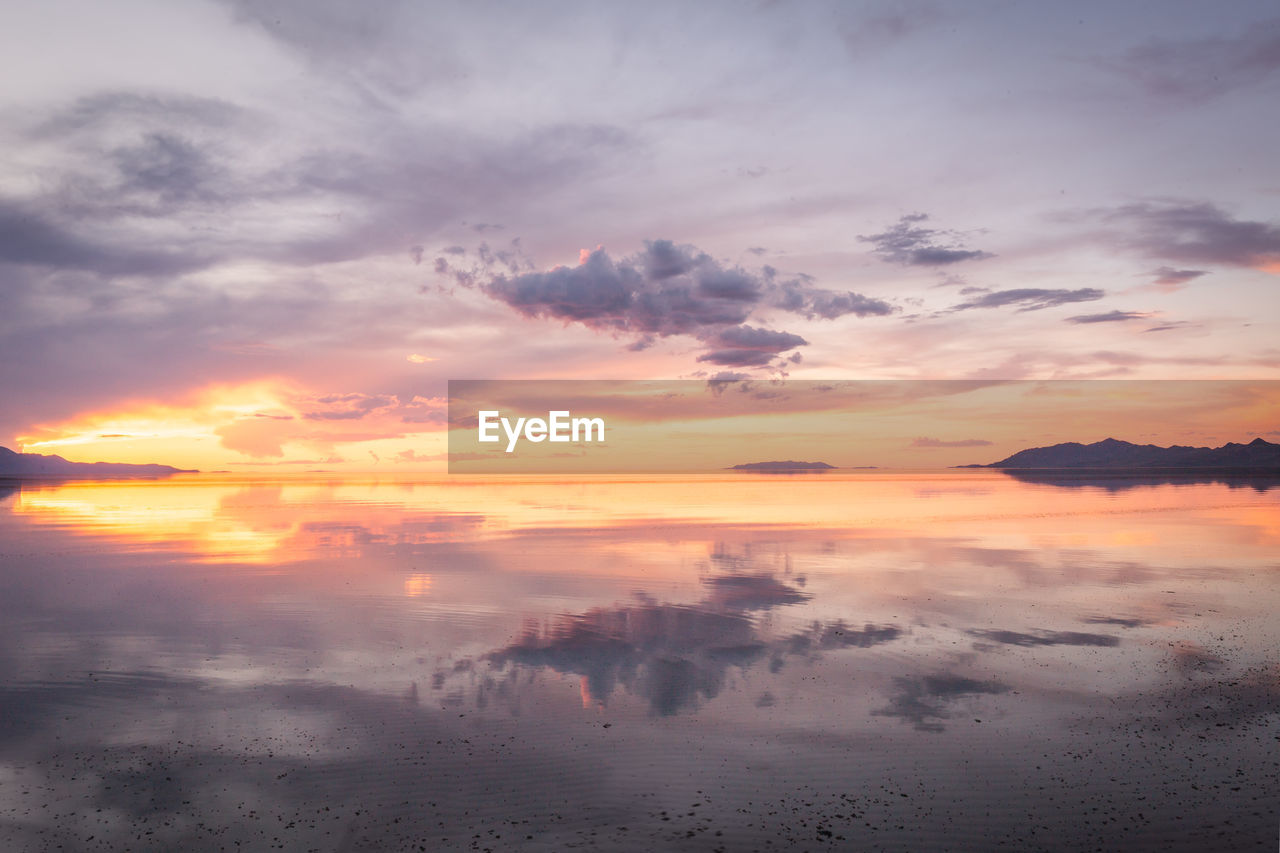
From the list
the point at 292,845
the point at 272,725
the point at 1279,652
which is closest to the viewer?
the point at 292,845

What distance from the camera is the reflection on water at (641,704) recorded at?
9.38 meters

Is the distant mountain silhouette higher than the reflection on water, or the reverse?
the distant mountain silhouette

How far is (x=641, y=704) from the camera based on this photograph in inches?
525

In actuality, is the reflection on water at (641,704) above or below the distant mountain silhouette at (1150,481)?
below

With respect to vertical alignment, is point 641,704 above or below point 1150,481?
below

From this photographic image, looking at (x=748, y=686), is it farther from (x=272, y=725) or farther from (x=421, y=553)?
(x=421, y=553)

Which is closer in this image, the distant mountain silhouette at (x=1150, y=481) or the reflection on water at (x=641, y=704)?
the reflection on water at (x=641, y=704)

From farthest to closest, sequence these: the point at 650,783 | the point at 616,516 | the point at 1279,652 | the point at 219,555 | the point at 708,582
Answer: the point at 616,516, the point at 219,555, the point at 708,582, the point at 1279,652, the point at 650,783

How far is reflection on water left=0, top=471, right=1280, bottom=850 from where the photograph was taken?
30.8 feet

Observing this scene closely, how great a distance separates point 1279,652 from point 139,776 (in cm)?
2058

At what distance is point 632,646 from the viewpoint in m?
17.1

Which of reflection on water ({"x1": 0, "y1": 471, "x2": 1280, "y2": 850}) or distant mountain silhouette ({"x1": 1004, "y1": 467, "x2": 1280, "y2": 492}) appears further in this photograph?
distant mountain silhouette ({"x1": 1004, "y1": 467, "x2": 1280, "y2": 492})

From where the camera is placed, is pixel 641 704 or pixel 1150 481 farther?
pixel 1150 481

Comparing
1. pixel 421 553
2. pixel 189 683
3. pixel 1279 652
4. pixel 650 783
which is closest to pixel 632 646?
pixel 650 783
